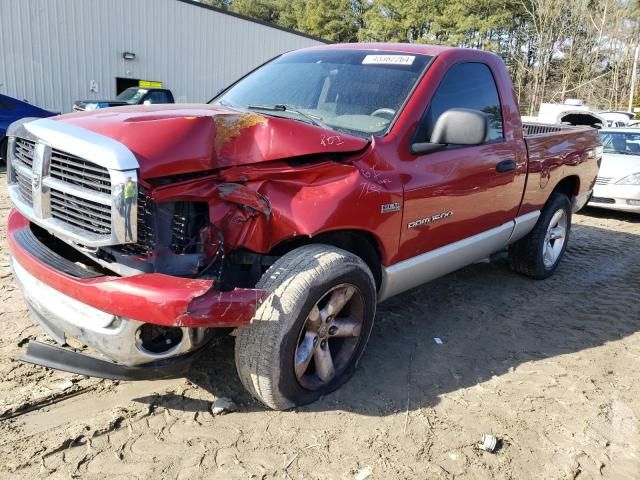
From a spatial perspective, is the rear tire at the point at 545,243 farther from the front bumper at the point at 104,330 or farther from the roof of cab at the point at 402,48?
the front bumper at the point at 104,330

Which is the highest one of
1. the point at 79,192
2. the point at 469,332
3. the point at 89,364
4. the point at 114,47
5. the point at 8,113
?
the point at 114,47

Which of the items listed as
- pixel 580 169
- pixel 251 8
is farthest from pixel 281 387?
pixel 251 8

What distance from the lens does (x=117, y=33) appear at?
688 inches

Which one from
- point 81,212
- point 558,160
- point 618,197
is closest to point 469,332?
point 558,160

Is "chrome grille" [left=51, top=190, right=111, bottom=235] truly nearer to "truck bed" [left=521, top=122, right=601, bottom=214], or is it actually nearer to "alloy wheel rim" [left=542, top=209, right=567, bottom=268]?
"truck bed" [left=521, top=122, right=601, bottom=214]

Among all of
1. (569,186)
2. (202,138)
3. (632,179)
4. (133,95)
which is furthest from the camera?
(133,95)

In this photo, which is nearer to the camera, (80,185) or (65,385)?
(80,185)

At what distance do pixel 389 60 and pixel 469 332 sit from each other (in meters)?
2.04

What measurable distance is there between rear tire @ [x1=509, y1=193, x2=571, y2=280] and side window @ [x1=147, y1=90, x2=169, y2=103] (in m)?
10.9

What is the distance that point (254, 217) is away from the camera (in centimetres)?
257

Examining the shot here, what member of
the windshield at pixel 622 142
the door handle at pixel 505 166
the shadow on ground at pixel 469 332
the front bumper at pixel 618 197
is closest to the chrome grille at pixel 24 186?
the shadow on ground at pixel 469 332

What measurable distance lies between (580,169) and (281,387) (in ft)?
13.4

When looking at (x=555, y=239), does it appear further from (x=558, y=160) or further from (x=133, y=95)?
(x=133, y=95)

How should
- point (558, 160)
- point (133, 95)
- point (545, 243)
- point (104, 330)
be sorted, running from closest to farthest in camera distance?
1. point (104, 330)
2. point (558, 160)
3. point (545, 243)
4. point (133, 95)
